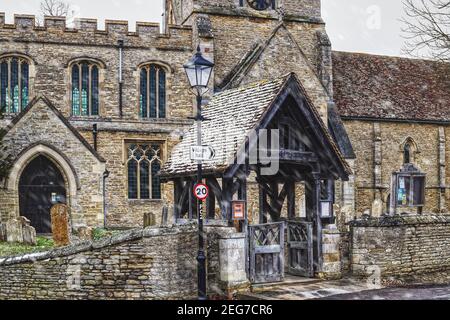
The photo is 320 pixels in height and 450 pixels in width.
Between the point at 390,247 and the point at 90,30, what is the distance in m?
16.1

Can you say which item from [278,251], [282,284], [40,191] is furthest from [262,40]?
[282,284]

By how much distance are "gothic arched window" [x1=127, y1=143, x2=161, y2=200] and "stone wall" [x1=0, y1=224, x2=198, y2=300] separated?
14.1 m

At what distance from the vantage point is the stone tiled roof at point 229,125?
12.7m

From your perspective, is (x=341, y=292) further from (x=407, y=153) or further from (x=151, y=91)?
(x=407, y=153)

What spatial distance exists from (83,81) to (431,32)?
525 inches

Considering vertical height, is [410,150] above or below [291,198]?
above

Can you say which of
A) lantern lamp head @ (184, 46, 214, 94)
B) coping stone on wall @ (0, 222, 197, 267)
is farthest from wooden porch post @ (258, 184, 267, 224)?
lantern lamp head @ (184, 46, 214, 94)

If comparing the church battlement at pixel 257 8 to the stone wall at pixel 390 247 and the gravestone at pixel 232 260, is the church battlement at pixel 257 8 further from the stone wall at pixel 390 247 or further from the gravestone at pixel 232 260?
the gravestone at pixel 232 260

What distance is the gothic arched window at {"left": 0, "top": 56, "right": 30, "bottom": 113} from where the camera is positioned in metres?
24.8

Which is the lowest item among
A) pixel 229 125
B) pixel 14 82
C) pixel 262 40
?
pixel 229 125

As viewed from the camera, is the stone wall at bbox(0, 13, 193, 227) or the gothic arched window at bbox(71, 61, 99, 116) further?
the gothic arched window at bbox(71, 61, 99, 116)

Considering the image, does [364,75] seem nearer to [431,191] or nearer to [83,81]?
[431,191]

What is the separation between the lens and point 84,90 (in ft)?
84.1

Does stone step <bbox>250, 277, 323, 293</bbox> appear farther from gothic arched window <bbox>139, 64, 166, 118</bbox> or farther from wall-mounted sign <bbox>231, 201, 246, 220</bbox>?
gothic arched window <bbox>139, 64, 166, 118</bbox>
